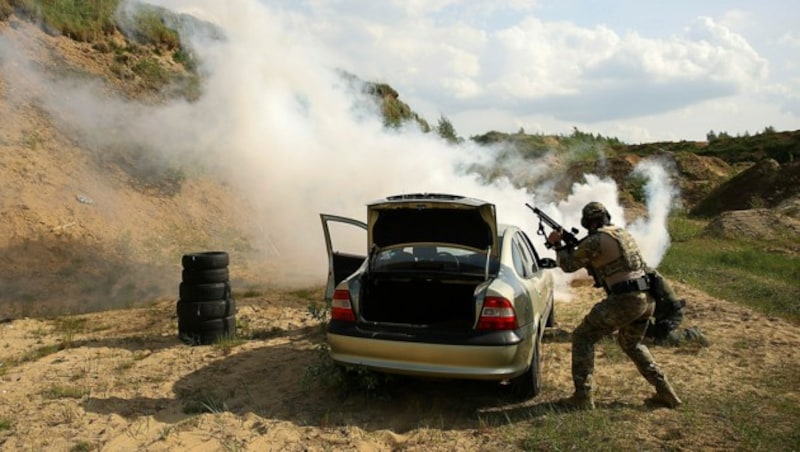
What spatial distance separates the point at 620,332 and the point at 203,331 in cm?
475

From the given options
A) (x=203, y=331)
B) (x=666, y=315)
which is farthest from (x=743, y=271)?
(x=203, y=331)

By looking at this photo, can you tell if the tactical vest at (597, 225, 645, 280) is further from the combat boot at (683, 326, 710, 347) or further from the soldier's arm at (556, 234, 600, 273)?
the combat boot at (683, 326, 710, 347)

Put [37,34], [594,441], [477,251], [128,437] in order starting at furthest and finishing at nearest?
1. [37,34]
2. [477,251]
3. [128,437]
4. [594,441]

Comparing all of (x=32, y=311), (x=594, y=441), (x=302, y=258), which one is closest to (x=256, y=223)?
(x=302, y=258)

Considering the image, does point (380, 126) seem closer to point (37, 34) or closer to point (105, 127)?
point (105, 127)

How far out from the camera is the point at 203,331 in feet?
23.2

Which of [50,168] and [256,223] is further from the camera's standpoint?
[256,223]

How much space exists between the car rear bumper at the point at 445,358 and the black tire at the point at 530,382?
298mm

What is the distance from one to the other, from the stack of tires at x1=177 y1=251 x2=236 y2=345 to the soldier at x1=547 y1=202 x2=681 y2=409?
4204 millimetres

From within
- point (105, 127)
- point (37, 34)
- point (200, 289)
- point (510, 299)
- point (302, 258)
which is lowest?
point (302, 258)

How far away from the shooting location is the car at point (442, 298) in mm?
4590

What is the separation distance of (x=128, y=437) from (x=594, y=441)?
3.56 meters

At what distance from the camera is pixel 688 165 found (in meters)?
40.3

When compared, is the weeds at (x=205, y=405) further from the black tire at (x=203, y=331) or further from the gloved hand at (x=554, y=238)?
the gloved hand at (x=554, y=238)
